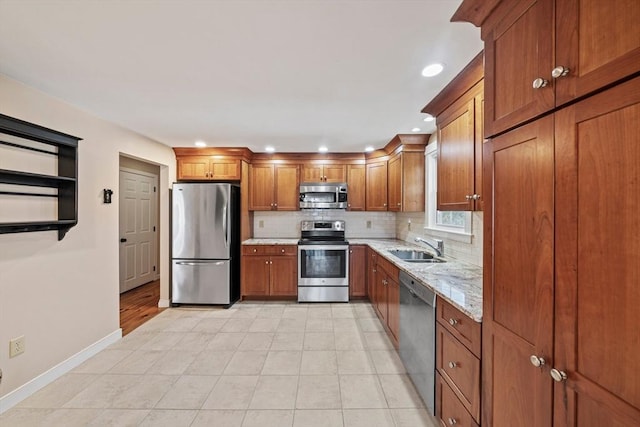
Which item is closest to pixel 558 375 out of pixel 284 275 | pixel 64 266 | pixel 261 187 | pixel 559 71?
pixel 559 71

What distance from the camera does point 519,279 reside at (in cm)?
99

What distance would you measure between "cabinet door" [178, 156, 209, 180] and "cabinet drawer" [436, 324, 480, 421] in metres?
3.71

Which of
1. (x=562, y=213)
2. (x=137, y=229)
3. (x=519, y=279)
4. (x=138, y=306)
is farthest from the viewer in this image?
(x=137, y=229)

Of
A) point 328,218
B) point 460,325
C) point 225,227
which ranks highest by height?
point 328,218

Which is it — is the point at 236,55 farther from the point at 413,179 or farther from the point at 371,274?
the point at 371,274

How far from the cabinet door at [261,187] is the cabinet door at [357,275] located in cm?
154

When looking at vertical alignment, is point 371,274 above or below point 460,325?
below

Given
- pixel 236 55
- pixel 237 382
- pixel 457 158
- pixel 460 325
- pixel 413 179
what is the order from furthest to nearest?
pixel 413 179 → pixel 237 382 → pixel 457 158 → pixel 236 55 → pixel 460 325

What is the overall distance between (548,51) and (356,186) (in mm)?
3539

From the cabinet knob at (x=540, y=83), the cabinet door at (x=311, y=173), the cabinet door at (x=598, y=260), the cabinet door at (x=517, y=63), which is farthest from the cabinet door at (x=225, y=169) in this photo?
the cabinet door at (x=598, y=260)

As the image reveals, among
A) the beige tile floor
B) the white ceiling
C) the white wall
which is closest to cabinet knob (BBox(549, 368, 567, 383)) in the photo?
the beige tile floor

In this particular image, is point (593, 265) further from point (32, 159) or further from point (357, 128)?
point (32, 159)

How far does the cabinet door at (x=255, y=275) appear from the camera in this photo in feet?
13.5

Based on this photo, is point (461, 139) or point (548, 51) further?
point (461, 139)
